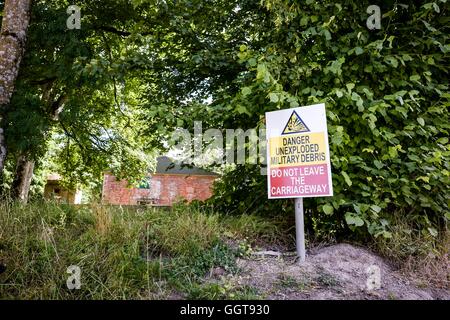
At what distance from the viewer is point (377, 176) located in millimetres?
4051

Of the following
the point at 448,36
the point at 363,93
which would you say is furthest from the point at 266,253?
the point at 448,36

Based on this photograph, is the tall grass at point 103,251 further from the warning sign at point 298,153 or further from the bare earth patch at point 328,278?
the warning sign at point 298,153

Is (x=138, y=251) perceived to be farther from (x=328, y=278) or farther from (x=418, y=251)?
(x=418, y=251)

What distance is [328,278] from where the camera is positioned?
130 inches

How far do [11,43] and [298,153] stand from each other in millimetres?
4859

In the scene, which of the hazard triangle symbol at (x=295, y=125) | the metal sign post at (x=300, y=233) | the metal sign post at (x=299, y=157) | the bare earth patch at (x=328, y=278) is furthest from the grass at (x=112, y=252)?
the hazard triangle symbol at (x=295, y=125)

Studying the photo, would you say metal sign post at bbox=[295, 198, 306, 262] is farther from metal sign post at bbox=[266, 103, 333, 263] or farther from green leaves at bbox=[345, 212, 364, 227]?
green leaves at bbox=[345, 212, 364, 227]

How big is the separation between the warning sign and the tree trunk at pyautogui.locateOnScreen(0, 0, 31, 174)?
4173 mm

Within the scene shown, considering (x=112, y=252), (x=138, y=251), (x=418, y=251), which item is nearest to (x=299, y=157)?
(x=418, y=251)

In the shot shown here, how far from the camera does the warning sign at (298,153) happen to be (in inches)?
143

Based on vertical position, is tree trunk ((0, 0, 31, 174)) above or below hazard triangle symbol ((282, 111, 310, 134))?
above

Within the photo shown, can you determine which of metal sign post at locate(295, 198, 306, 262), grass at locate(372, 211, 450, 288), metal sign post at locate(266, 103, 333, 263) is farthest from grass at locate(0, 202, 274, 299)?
grass at locate(372, 211, 450, 288)

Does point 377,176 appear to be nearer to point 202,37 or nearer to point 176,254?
point 176,254

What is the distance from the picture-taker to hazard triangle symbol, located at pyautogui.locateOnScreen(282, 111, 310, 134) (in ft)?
12.5
